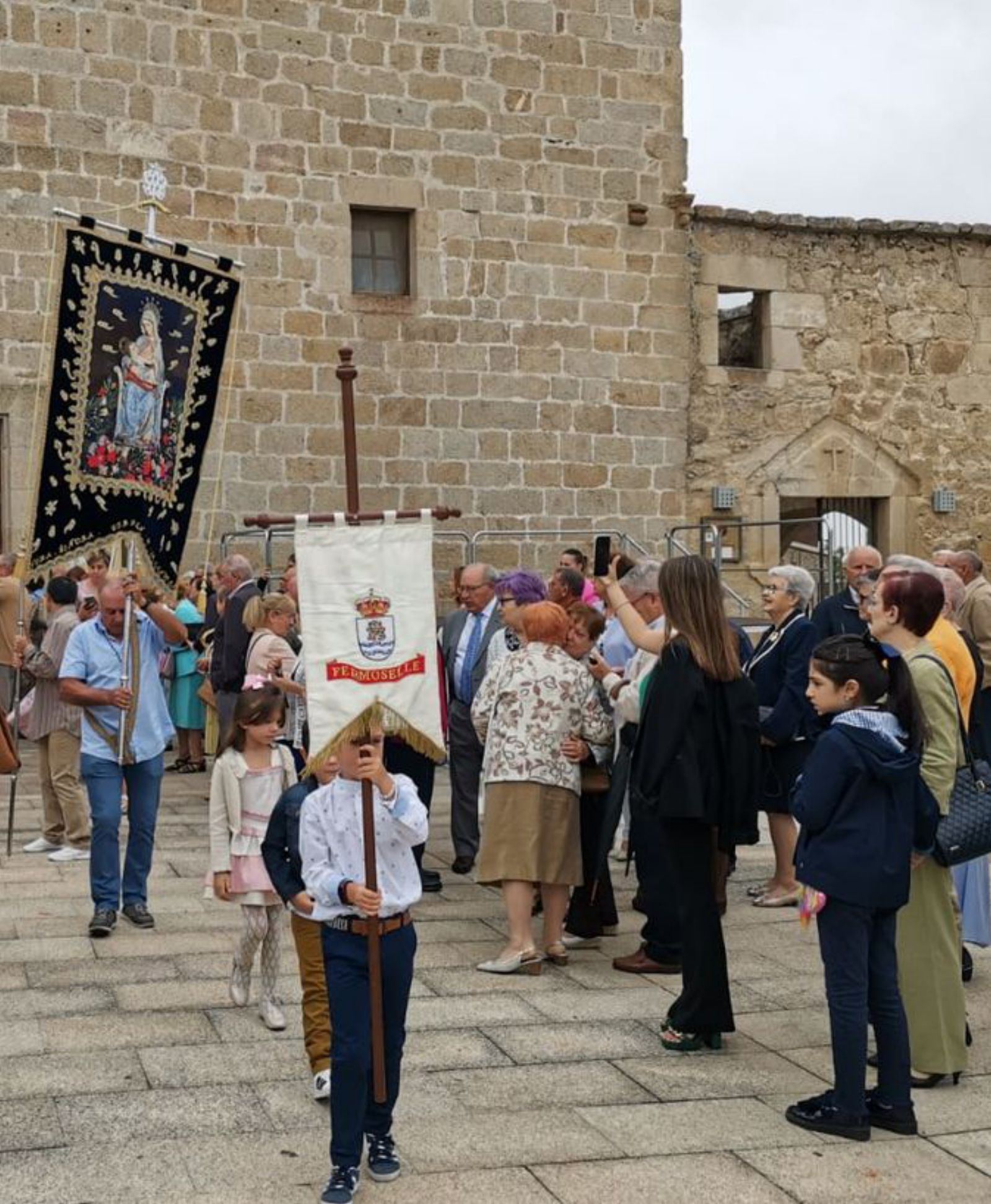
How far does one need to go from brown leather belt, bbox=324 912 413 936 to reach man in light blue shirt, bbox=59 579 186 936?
10.7ft

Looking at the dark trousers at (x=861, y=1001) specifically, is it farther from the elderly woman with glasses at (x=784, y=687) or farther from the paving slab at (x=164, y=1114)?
the elderly woman with glasses at (x=784, y=687)

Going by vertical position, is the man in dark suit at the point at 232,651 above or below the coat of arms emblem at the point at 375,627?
below

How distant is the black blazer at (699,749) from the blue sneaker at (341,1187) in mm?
2025

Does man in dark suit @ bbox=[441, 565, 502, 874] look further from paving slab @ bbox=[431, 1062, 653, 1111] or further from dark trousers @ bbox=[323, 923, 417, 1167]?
dark trousers @ bbox=[323, 923, 417, 1167]

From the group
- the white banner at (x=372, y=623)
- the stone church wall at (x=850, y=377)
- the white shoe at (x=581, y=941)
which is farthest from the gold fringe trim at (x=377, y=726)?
the stone church wall at (x=850, y=377)

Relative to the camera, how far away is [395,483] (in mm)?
16406

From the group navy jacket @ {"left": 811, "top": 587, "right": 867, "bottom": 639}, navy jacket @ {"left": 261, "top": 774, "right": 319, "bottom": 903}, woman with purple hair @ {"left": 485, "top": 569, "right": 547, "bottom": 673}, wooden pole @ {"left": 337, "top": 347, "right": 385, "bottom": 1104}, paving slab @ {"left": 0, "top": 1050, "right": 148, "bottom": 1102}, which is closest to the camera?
wooden pole @ {"left": 337, "top": 347, "right": 385, "bottom": 1104}

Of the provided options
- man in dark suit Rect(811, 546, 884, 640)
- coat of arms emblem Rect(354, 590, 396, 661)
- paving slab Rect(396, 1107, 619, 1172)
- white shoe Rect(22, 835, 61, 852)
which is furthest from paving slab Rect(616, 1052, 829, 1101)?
white shoe Rect(22, 835, 61, 852)

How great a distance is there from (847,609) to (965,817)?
311cm

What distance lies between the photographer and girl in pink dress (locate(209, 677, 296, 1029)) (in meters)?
6.36

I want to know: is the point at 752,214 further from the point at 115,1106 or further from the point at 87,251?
the point at 115,1106

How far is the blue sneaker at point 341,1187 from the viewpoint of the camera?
14.9 feet

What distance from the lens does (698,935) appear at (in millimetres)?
6172

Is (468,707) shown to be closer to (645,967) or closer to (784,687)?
(784,687)
